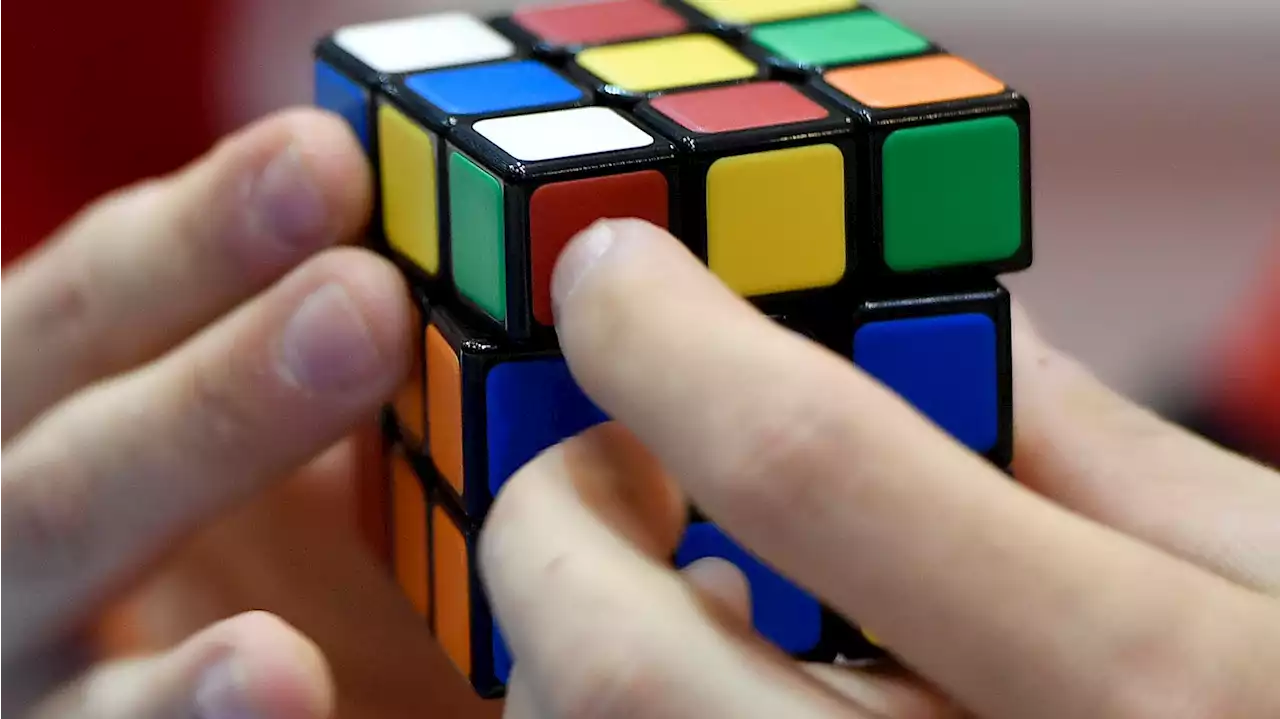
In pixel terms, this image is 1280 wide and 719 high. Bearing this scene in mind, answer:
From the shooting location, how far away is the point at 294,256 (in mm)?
672

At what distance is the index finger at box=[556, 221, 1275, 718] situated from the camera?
1.47 ft

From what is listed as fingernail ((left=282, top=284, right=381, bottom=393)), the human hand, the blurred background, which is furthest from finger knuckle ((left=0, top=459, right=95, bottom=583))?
the blurred background

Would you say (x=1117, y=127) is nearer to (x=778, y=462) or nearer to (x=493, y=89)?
(x=493, y=89)

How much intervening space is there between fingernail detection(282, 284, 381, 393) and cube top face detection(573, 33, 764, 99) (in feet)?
0.48

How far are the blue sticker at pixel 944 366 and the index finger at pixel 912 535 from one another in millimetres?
120

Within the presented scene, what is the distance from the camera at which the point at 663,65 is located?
2.19ft

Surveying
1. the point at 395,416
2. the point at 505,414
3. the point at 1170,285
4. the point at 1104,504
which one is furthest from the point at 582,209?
the point at 1170,285

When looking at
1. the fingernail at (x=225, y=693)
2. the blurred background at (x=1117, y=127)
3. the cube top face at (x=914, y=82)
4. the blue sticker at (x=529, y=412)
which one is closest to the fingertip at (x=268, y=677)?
the fingernail at (x=225, y=693)

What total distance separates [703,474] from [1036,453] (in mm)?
299

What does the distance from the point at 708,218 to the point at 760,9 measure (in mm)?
204

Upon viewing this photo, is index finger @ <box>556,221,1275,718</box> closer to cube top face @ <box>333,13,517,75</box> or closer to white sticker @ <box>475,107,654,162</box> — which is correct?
white sticker @ <box>475,107,654,162</box>

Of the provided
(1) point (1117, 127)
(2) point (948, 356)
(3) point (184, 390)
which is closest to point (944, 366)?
(2) point (948, 356)

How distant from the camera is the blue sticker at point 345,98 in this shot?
26.8 inches

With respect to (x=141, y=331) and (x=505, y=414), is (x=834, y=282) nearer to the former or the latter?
(x=505, y=414)
